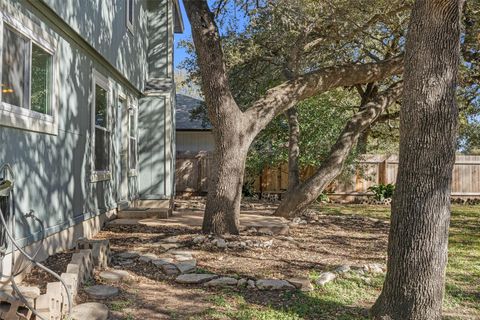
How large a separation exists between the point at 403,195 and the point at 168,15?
343 inches

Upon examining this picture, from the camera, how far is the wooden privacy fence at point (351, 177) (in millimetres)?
15617

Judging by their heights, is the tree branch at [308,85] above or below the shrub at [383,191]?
above

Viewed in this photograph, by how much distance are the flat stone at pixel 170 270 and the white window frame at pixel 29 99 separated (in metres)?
2.11

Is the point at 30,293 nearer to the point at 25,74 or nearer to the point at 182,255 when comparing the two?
the point at 25,74

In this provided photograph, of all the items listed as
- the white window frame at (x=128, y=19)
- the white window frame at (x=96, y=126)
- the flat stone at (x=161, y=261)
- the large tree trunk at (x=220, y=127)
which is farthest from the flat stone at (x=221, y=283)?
the white window frame at (x=128, y=19)

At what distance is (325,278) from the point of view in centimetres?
496

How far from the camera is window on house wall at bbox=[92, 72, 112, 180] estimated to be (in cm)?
730

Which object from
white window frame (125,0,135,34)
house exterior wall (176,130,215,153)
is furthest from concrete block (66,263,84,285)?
house exterior wall (176,130,215,153)

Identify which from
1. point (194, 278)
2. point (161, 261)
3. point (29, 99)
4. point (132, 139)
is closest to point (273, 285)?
point (194, 278)

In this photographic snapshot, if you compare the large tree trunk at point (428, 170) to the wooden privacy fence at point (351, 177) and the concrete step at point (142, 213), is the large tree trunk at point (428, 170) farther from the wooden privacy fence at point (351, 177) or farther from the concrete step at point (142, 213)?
the wooden privacy fence at point (351, 177)

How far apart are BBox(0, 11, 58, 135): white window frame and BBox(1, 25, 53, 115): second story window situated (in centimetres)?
3

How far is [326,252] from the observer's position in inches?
259

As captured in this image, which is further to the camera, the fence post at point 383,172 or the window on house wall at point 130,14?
the fence post at point 383,172

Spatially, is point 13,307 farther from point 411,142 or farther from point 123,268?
point 411,142
